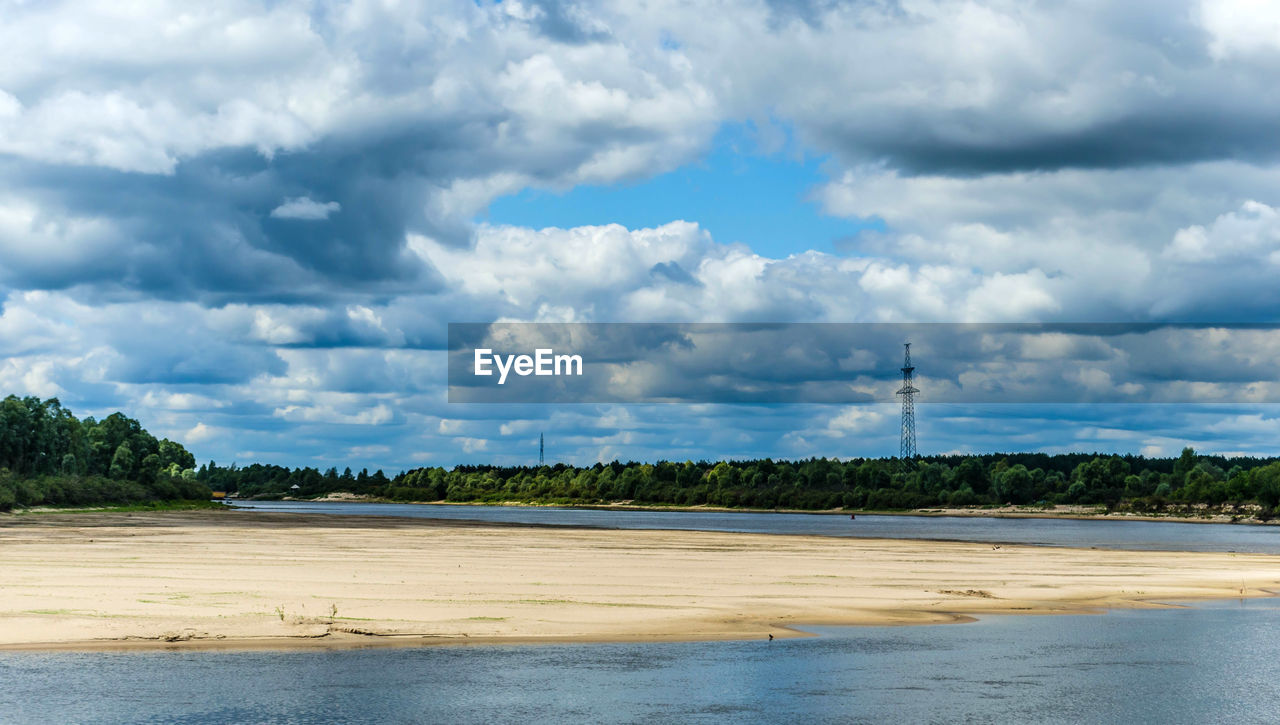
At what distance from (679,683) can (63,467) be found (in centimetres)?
17194

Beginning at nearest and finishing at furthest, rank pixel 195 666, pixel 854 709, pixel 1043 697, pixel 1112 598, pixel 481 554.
→ pixel 854 709 < pixel 1043 697 < pixel 195 666 < pixel 1112 598 < pixel 481 554

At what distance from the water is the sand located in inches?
100

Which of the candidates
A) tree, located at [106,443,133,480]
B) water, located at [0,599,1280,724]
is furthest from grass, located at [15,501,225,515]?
water, located at [0,599,1280,724]

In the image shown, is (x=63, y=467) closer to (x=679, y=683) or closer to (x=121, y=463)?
(x=121, y=463)

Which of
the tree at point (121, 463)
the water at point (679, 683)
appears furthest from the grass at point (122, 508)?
the water at point (679, 683)

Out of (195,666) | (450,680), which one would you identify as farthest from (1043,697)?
(195,666)

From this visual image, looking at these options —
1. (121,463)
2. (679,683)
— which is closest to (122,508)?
(121,463)

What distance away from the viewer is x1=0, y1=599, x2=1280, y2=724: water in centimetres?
2030

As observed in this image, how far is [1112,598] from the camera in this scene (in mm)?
43188

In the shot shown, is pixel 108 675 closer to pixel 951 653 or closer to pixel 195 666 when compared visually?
pixel 195 666

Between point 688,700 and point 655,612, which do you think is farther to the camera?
point 655,612

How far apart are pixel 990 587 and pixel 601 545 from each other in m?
34.7

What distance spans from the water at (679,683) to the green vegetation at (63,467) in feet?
352

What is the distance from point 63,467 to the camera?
169 metres
